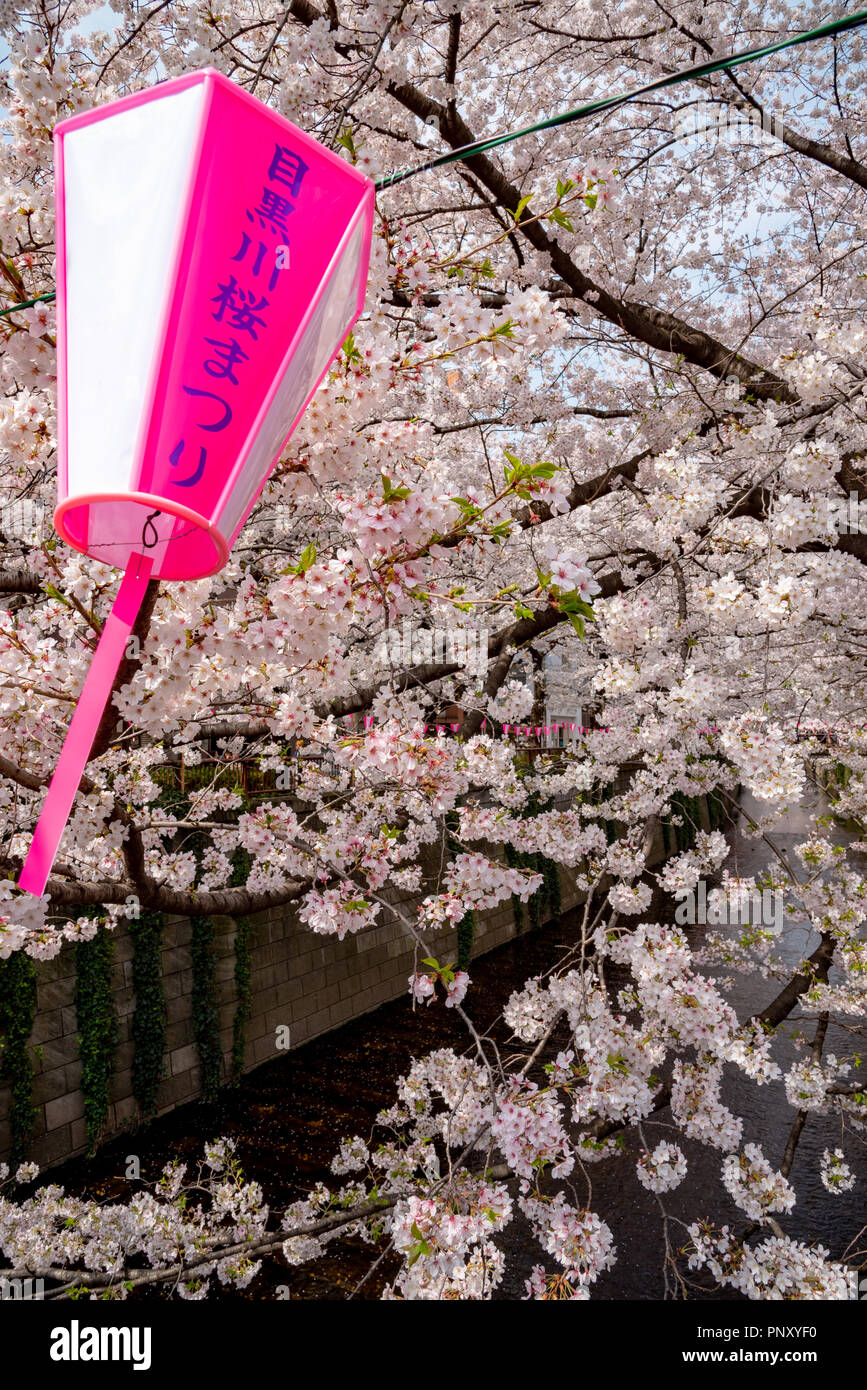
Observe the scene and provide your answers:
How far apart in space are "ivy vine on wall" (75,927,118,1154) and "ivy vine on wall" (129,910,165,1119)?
0.42m

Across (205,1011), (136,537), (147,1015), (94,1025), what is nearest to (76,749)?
(136,537)

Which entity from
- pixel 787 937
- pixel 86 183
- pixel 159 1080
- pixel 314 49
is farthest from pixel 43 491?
pixel 787 937

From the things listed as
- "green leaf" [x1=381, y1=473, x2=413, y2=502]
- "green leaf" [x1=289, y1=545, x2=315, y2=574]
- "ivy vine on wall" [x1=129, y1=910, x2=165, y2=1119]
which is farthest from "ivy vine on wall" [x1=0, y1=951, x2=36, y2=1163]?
"green leaf" [x1=381, y1=473, x2=413, y2=502]

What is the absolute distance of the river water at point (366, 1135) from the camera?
6750mm

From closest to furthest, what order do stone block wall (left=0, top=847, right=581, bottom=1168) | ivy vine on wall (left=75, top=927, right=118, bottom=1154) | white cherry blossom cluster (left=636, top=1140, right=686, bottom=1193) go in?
white cherry blossom cluster (left=636, top=1140, right=686, bottom=1193), stone block wall (left=0, top=847, right=581, bottom=1168), ivy vine on wall (left=75, top=927, right=118, bottom=1154)

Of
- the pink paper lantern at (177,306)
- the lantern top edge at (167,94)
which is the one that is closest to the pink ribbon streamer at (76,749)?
the pink paper lantern at (177,306)

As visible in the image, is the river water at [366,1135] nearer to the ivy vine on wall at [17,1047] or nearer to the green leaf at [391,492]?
the ivy vine on wall at [17,1047]

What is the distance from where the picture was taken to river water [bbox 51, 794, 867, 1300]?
6750 millimetres

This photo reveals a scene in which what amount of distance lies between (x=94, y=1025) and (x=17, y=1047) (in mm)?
868

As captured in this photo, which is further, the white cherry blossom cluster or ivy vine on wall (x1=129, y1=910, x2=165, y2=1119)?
ivy vine on wall (x1=129, y1=910, x2=165, y2=1119)

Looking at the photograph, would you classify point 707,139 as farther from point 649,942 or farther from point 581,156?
point 649,942

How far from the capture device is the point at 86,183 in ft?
3.71

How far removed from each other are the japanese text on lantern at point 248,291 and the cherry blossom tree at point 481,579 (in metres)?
0.62

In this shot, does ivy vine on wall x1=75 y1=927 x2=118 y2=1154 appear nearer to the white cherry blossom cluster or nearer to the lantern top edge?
the white cherry blossom cluster
